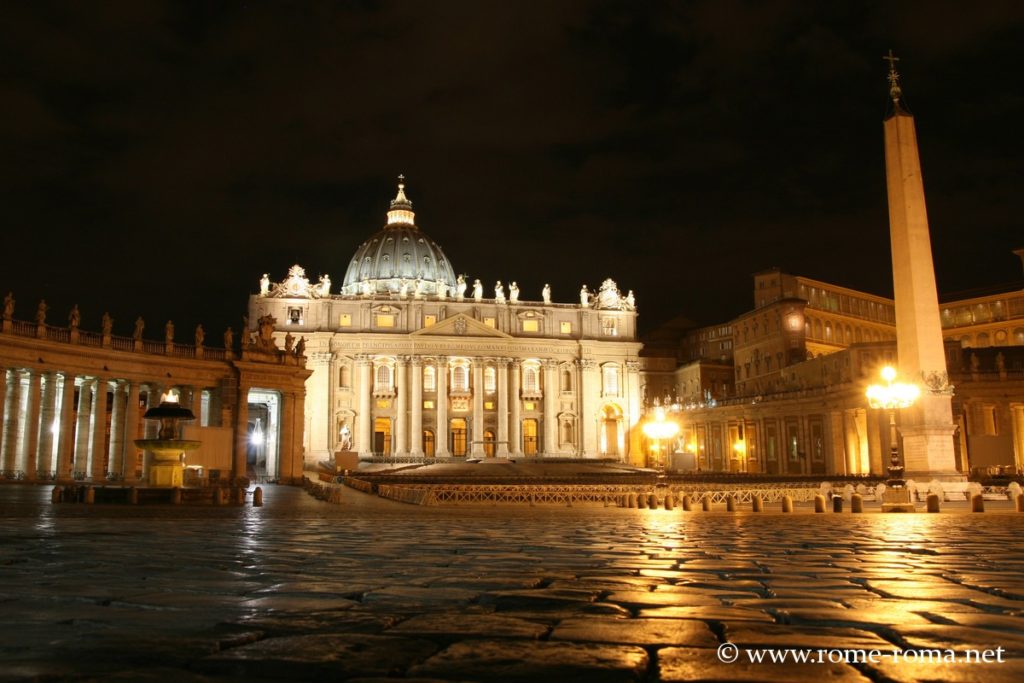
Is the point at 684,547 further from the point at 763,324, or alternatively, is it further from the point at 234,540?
the point at 763,324

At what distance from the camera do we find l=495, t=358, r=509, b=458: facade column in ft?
307

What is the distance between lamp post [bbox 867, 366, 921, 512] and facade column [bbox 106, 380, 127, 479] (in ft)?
116

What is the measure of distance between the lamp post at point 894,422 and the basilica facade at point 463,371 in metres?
61.9

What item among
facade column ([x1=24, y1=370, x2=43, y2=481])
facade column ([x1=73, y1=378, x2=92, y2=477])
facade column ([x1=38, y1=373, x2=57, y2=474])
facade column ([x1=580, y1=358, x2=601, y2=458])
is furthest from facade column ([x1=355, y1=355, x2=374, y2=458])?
facade column ([x1=24, y1=370, x2=43, y2=481])

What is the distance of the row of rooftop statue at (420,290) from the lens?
91.6m

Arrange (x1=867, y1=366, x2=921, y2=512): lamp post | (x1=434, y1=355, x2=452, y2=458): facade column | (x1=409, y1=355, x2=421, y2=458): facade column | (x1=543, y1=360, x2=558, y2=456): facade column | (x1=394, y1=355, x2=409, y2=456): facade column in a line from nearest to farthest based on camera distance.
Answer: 1. (x1=867, y1=366, x2=921, y2=512): lamp post
2. (x1=394, y1=355, x2=409, y2=456): facade column
3. (x1=409, y1=355, x2=421, y2=458): facade column
4. (x1=434, y1=355, x2=452, y2=458): facade column
5. (x1=543, y1=360, x2=558, y2=456): facade column

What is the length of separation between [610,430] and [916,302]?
7261cm

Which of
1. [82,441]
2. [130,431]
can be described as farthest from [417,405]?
[82,441]

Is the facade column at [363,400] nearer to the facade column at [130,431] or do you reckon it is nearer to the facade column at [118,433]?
the facade column at [118,433]

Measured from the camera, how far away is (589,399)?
96.8m

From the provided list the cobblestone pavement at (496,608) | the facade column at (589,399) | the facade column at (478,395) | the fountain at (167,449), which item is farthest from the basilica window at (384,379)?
the cobblestone pavement at (496,608)

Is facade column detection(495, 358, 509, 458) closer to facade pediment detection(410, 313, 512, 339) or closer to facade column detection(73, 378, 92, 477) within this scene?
facade pediment detection(410, 313, 512, 339)

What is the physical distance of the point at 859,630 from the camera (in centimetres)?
497

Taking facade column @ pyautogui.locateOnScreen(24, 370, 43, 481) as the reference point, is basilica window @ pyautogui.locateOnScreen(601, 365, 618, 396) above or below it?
above
